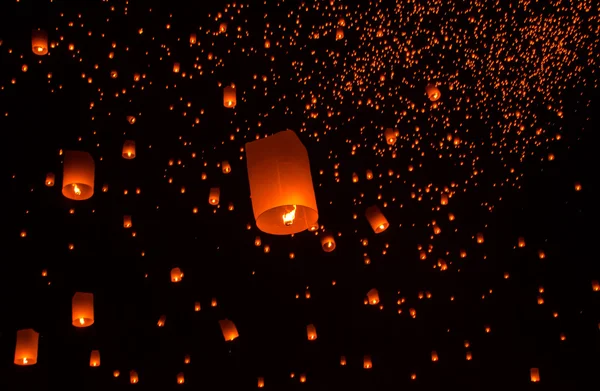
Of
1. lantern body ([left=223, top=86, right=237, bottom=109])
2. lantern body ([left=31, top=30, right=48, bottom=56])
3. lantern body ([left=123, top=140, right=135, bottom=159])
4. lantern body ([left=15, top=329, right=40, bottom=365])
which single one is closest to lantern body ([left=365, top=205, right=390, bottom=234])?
lantern body ([left=223, top=86, right=237, bottom=109])

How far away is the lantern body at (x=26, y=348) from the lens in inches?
184

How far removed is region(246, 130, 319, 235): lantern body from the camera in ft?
6.97

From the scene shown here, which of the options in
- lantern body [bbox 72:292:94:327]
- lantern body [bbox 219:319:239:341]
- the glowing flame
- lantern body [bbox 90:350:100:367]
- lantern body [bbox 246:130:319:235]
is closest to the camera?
lantern body [bbox 246:130:319:235]

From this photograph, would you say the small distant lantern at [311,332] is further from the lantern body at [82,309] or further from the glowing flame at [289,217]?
the glowing flame at [289,217]

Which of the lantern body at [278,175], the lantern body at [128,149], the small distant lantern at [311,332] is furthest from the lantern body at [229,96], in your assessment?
the small distant lantern at [311,332]

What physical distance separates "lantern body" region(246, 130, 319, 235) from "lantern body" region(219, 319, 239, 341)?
3.74 m

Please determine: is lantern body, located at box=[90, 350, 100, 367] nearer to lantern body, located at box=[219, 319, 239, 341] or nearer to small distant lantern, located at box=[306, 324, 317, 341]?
lantern body, located at box=[219, 319, 239, 341]

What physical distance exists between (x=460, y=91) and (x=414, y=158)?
2.72ft

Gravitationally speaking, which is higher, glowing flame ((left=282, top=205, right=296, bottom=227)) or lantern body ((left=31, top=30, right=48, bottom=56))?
lantern body ((left=31, top=30, right=48, bottom=56))

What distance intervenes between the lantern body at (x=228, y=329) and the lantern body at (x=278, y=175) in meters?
3.74

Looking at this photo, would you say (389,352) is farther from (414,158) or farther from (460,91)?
(460,91)

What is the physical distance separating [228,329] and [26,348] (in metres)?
1.83

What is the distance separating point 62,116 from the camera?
19.1ft

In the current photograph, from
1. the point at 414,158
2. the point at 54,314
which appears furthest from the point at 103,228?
the point at 414,158
